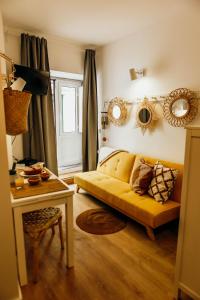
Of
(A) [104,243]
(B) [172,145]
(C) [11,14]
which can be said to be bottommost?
(A) [104,243]

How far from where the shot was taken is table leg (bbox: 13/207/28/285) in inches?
62.9

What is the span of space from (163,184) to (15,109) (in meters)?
1.86

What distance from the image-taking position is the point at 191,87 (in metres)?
2.63

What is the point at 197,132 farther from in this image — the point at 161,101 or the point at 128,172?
the point at 128,172

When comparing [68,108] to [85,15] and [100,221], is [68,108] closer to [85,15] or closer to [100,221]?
[85,15]

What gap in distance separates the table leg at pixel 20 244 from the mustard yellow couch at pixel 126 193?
131cm

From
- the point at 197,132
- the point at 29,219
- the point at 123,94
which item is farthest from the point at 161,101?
the point at 29,219

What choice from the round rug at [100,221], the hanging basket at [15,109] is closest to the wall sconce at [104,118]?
the round rug at [100,221]

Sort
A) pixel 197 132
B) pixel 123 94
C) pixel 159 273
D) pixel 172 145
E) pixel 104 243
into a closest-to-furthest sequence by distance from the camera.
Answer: pixel 197 132 → pixel 159 273 → pixel 104 243 → pixel 172 145 → pixel 123 94

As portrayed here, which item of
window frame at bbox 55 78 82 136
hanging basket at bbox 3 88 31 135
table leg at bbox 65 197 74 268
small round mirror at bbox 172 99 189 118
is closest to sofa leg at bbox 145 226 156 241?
table leg at bbox 65 197 74 268

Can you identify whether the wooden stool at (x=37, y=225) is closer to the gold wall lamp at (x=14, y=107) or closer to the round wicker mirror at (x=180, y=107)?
the gold wall lamp at (x=14, y=107)

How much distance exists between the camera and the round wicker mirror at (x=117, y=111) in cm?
367

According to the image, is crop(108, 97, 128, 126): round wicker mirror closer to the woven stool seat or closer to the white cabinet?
the woven stool seat

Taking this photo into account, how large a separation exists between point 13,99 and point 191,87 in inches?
84.9
